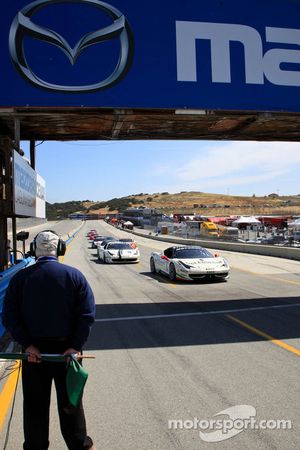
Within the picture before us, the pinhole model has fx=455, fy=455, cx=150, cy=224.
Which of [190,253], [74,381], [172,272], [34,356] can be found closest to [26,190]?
[34,356]

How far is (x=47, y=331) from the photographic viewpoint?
3.39m

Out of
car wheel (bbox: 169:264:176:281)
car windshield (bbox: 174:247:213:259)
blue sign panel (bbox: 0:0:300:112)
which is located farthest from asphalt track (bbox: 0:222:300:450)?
car windshield (bbox: 174:247:213:259)

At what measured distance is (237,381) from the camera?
5.44m

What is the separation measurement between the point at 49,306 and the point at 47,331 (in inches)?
7.5

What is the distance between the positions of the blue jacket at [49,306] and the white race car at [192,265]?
1205cm

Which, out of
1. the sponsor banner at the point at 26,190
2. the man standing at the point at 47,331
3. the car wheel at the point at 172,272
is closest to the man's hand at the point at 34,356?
the man standing at the point at 47,331

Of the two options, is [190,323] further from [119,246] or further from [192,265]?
[119,246]

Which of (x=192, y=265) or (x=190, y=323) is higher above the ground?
(x=192, y=265)

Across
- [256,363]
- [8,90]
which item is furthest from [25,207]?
[256,363]

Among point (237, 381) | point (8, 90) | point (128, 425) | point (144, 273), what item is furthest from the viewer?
point (144, 273)

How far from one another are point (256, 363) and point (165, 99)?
5449mm

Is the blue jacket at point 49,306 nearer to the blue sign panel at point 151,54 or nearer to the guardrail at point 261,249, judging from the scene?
the blue sign panel at point 151,54

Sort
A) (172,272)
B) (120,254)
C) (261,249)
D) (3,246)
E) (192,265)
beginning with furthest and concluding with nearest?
(261,249) < (120,254) < (172,272) < (192,265) < (3,246)

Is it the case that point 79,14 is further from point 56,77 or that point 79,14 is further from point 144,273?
point 144,273
